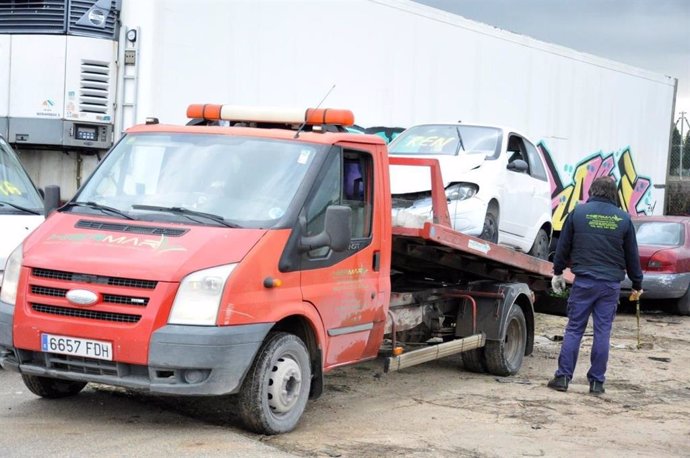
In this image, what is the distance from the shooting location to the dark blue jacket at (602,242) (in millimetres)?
8766

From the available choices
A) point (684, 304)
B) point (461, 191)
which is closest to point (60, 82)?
point (461, 191)

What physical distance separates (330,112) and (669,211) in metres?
21.3

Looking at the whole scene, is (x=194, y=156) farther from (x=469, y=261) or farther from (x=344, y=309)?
(x=469, y=261)

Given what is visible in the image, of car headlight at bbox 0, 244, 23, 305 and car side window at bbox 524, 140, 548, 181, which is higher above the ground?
car side window at bbox 524, 140, 548, 181

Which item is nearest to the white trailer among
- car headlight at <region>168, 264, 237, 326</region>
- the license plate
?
the license plate

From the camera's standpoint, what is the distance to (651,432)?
24.3ft

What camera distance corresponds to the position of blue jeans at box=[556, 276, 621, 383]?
8789mm

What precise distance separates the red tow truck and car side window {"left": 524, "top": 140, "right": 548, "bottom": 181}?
13.1 ft

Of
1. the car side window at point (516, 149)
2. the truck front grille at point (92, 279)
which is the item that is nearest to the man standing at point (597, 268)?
the car side window at point (516, 149)

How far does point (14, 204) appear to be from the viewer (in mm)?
8875

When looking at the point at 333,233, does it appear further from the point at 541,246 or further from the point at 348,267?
the point at 541,246

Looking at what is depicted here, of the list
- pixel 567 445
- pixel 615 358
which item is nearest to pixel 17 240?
pixel 567 445

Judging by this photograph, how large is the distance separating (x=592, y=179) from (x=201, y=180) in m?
13.8

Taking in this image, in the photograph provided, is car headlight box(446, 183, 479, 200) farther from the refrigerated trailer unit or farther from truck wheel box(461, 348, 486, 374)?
the refrigerated trailer unit
